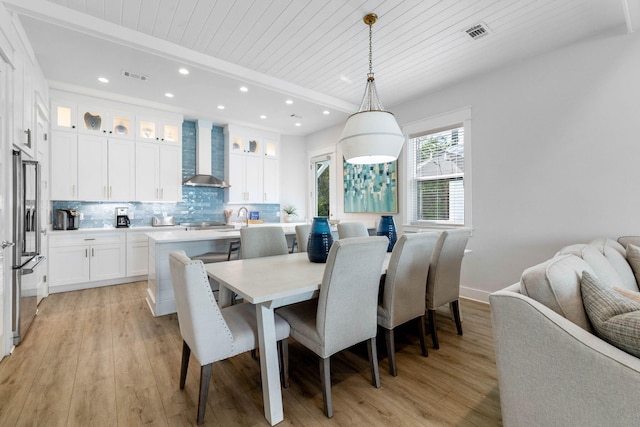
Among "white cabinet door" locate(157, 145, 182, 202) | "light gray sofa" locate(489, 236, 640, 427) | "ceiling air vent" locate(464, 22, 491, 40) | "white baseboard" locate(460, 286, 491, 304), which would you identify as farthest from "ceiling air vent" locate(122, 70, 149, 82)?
"white baseboard" locate(460, 286, 491, 304)

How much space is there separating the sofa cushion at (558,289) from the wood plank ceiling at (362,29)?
234 centimetres

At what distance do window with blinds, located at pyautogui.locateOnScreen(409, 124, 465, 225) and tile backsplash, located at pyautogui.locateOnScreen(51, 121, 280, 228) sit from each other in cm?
332

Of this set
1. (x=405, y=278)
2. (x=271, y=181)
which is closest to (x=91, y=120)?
(x=271, y=181)

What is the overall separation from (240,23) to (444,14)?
6.02 feet

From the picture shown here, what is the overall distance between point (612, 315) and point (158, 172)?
5576 millimetres

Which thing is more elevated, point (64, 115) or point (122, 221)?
point (64, 115)

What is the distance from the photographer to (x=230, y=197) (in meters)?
5.79

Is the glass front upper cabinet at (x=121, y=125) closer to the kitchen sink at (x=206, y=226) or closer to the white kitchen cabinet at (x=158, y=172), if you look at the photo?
the white kitchen cabinet at (x=158, y=172)

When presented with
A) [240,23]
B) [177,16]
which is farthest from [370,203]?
[177,16]

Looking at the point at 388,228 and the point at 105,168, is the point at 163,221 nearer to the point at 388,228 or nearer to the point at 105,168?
the point at 105,168

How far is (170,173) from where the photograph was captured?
512cm

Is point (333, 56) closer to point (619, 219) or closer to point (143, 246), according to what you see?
point (619, 219)

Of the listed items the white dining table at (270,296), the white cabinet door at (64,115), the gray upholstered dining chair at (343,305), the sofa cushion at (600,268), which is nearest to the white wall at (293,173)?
the white cabinet door at (64,115)

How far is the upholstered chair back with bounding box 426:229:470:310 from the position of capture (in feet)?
7.88
